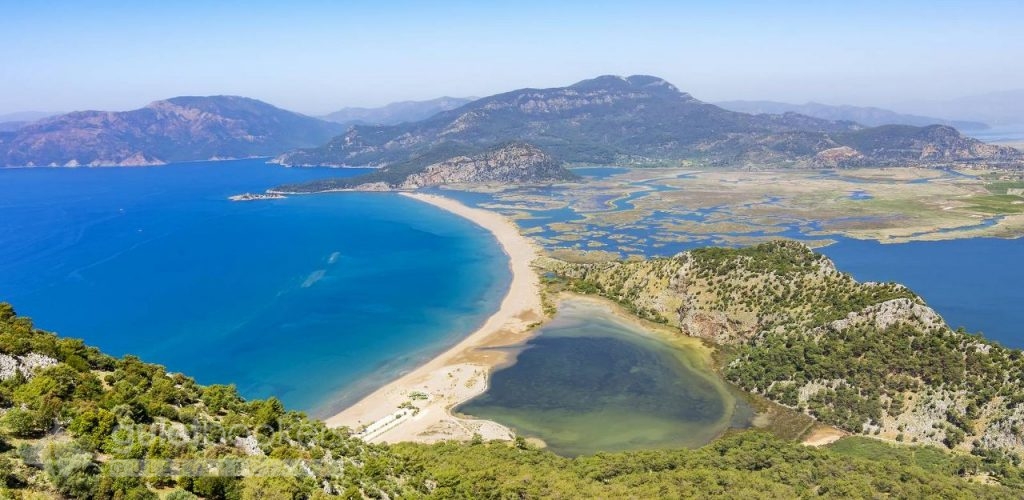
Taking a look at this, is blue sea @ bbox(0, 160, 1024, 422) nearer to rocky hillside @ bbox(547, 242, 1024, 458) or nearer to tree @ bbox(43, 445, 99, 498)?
rocky hillside @ bbox(547, 242, 1024, 458)

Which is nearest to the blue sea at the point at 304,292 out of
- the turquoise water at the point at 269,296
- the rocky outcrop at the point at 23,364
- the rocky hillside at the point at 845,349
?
the turquoise water at the point at 269,296

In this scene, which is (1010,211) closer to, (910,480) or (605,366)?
(605,366)

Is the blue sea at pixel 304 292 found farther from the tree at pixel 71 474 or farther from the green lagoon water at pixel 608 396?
the tree at pixel 71 474

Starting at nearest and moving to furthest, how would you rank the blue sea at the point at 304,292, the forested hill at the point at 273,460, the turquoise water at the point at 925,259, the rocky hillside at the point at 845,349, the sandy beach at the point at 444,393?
the forested hill at the point at 273,460 → the rocky hillside at the point at 845,349 → the sandy beach at the point at 444,393 → the blue sea at the point at 304,292 → the turquoise water at the point at 925,259

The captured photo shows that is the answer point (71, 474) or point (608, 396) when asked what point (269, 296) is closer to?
point (608, 396)

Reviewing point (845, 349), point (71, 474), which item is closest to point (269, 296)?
point (71, 474)
